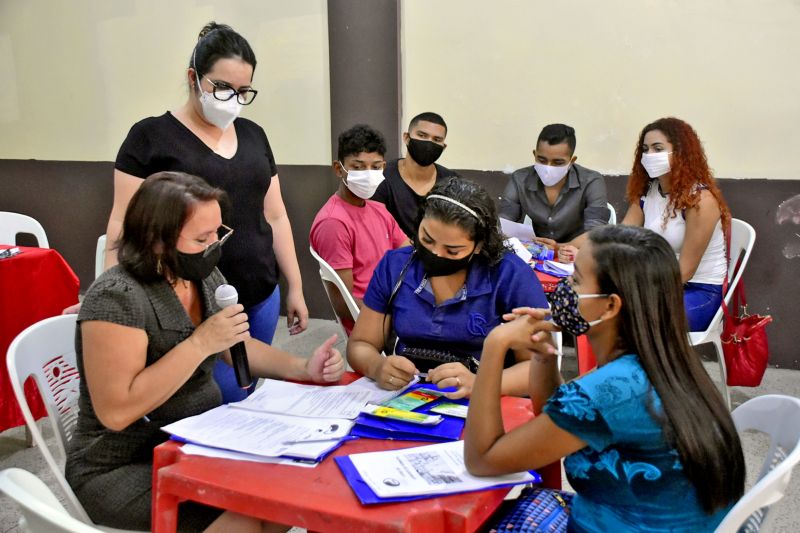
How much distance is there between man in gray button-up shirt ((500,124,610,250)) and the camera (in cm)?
372

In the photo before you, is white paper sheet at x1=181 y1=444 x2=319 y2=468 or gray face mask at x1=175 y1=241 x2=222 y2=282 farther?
gray face mask at x1=175 y1=241 x2=222 y2=282

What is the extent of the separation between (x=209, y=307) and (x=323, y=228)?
1.17 meters

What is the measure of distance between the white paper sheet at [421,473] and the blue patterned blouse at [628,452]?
16cm

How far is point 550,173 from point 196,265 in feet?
8.28

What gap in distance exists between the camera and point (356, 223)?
2988mm

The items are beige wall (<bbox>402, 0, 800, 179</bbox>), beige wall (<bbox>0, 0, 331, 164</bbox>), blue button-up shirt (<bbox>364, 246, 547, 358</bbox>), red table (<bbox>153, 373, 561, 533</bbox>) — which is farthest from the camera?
beige wall (<bbox>0, 0, 331, 164</bbox>)

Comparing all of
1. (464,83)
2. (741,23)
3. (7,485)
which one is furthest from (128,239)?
(741,23)

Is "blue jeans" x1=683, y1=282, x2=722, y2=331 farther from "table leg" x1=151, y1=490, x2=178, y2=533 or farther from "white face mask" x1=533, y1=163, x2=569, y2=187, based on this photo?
"table leg" x1=151, y1=490, x2=178, y2=533

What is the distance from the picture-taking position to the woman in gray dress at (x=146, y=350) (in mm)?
1480

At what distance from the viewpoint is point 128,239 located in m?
1.61

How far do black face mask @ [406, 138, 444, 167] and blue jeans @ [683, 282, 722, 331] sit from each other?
4.68 ft

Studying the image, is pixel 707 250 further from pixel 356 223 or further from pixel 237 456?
pixel 237 456

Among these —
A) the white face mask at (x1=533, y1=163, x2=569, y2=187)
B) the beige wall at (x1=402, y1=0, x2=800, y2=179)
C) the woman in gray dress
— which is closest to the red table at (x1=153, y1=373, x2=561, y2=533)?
the woman in gray dress

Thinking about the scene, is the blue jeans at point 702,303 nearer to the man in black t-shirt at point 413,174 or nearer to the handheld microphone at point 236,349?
the man in black t-shirt at point 413,174
